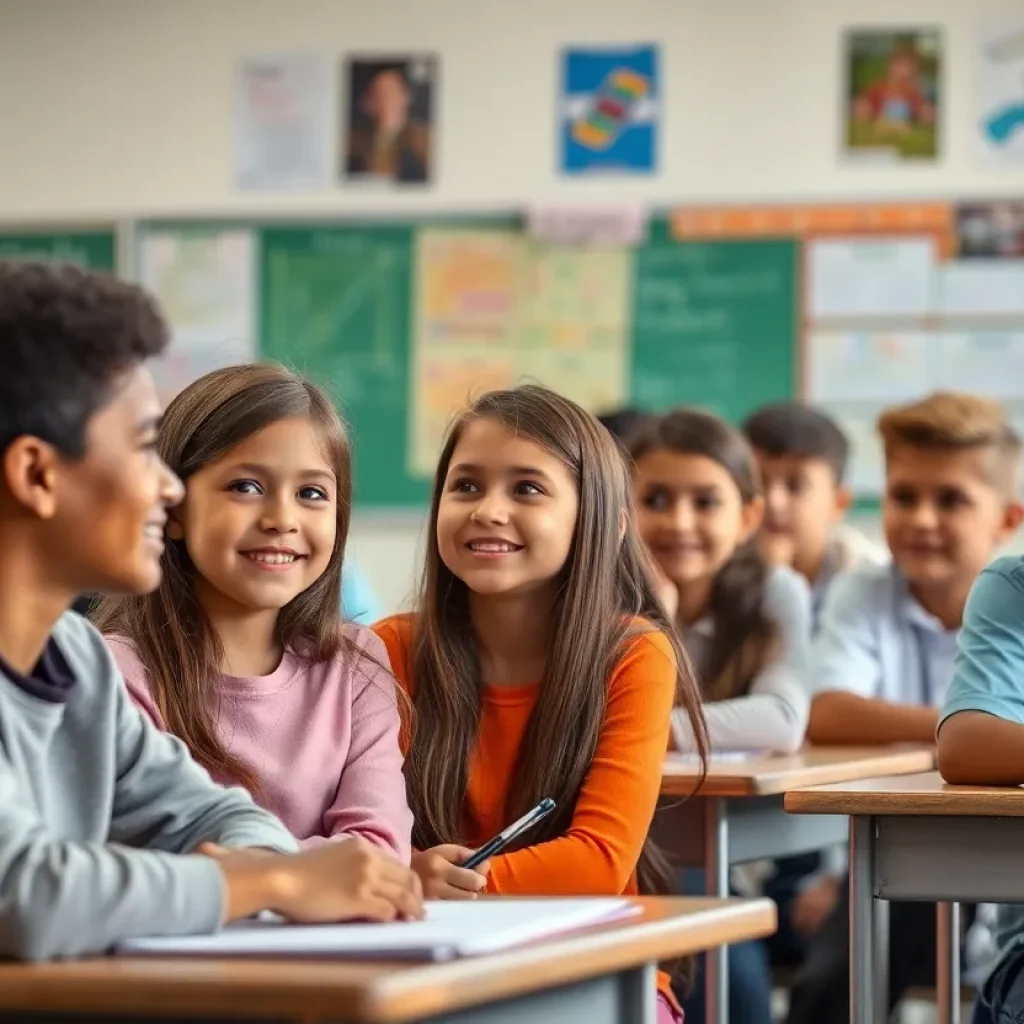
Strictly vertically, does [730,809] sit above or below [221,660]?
below

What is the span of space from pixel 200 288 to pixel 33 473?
4.64m

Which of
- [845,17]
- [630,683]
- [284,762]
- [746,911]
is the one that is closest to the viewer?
[746,911]

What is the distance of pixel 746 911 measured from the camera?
1.43 m

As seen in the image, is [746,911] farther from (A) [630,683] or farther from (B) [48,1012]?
(A) [630,683]

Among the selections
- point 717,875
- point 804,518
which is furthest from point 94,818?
point 804,518

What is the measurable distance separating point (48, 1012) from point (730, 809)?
69.9 inches

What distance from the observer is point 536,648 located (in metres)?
2.44

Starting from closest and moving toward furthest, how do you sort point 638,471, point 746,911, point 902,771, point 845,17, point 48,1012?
point 48,1012 < point 746,911 < point 902,771 < point 638,471 < point 845,17

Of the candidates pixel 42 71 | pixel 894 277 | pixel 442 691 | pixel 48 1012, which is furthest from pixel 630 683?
pixel 42 71

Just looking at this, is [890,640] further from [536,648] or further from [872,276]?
[872,276]

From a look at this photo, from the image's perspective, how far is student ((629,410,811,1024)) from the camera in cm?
323

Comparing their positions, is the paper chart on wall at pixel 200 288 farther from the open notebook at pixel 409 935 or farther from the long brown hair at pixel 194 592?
the open notebook at pixel 409 935

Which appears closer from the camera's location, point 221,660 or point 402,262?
point 221,660

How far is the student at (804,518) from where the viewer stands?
408 centimetres
